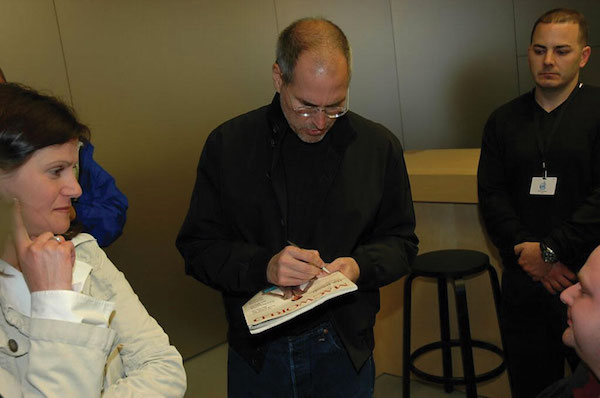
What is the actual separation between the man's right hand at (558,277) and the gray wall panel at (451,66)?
8.61 feet

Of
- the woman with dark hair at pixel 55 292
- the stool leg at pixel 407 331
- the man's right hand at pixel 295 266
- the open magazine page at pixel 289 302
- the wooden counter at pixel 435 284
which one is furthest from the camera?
the wooden counter at pixel 435 284

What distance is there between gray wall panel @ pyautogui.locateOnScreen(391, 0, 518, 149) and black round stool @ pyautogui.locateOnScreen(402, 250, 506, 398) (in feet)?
7.92

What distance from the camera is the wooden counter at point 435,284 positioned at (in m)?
3.21

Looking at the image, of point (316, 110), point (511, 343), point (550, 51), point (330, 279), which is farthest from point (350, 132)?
point (511, 343)

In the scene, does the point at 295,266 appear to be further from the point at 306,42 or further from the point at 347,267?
the point at 306,42

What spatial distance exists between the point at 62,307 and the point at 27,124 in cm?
37

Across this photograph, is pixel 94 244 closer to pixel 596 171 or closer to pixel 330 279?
pixel 330 279

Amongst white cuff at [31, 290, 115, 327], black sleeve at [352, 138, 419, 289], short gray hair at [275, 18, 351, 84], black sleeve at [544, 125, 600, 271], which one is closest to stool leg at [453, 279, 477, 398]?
black sleeve at [544, 125, 600, 271]

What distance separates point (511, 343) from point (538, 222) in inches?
22.9

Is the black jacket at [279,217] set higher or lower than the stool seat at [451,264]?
higher

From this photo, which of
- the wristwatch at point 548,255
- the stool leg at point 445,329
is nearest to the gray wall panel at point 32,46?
the stool leg at point 445,329

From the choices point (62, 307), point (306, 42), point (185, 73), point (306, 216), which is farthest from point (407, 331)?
point (185, 73)

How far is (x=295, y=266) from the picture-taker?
64.5 inches

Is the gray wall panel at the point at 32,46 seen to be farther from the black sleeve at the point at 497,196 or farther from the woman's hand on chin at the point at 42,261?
the woman's hand on chin at the point at 42,261
